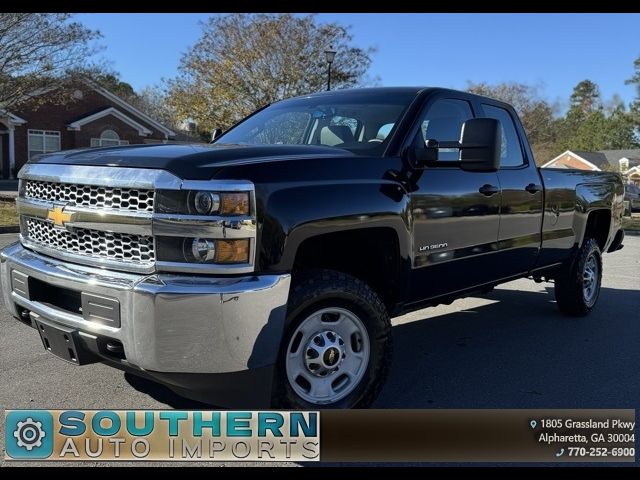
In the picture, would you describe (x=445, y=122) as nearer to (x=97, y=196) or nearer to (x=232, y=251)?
(x=232, y=251)

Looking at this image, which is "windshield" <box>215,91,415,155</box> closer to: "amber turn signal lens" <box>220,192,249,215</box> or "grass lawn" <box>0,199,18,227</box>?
"amber turn signal lens" <box>220,192,249,215</box>

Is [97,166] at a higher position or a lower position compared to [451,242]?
higher

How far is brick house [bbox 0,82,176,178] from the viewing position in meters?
31.0

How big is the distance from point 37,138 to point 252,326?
33.3 metres

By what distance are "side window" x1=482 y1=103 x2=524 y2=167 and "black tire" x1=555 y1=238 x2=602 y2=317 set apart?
156cm

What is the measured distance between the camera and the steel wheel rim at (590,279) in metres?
6.13

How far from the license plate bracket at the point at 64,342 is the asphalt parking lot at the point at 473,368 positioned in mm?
661

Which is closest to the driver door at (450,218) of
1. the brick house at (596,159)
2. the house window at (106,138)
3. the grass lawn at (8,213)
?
the grass lawn at (8,213)

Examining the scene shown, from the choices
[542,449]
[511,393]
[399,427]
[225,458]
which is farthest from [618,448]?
[225,458]

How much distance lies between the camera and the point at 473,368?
14.7 feet

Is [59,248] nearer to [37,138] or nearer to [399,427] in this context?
[399,427]

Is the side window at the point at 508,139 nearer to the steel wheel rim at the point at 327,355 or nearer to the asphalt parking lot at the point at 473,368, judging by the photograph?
the asphalt parking lot at the point at 473,368

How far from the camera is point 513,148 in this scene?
4.98 meters
